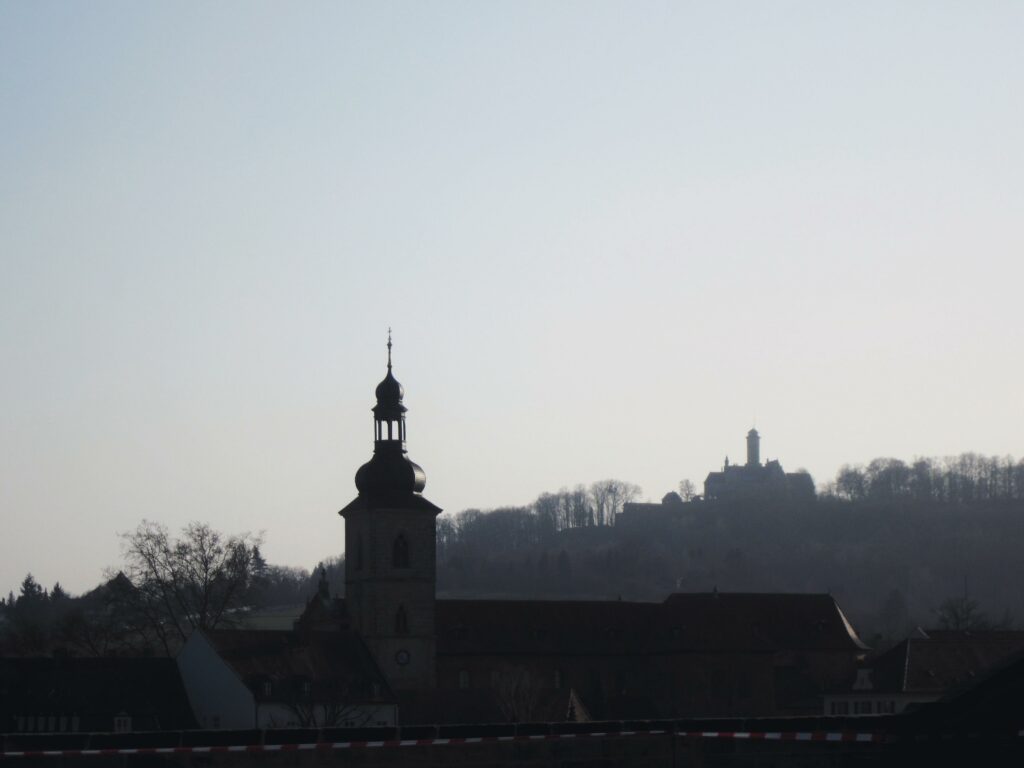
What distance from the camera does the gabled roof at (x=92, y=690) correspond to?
77.1 metres

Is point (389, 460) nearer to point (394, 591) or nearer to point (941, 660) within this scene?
point (394, 591)

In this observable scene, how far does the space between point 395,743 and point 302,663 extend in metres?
39.8

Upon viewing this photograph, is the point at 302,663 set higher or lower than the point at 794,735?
higher

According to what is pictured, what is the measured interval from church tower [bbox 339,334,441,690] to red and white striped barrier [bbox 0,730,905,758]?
134 ft

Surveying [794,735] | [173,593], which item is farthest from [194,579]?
[794,735]

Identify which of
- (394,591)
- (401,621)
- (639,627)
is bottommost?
(401,621)

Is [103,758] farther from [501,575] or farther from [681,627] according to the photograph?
[501,575]

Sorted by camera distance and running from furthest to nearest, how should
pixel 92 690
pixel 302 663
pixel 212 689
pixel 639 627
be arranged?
pixel 639 627
pixel 302 663
pixel 212 689
pixel 92 690

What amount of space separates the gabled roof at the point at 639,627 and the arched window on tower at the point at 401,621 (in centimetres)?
497

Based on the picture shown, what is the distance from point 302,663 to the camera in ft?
269

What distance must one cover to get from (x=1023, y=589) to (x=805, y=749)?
164172 mm

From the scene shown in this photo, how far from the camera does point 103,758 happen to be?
39.9m

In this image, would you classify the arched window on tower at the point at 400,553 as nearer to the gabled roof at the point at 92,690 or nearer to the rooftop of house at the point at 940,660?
the gabled roof at the point at 92,690

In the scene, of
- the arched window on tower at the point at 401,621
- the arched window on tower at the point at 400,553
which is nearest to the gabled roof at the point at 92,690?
the arched window on tower at the point at 401,621
